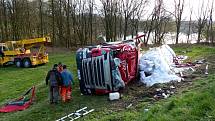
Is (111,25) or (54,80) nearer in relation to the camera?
(54,80)

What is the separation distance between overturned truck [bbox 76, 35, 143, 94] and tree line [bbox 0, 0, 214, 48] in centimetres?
3235

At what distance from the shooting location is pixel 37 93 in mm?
14664

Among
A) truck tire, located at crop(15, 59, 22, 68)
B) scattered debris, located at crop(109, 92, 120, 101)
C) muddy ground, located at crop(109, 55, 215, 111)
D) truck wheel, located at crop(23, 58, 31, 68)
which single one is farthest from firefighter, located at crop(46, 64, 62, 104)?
truck tire, located at crop(15, 59, 22, 68)

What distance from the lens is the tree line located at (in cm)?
4591

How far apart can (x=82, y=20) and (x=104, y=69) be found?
120 feet

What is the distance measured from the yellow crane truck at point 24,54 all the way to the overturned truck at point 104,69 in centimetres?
1442

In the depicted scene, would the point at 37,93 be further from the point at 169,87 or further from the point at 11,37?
the point at 11,37

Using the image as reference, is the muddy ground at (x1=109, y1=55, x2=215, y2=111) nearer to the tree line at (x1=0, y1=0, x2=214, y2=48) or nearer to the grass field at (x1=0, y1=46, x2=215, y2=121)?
the grass field at (x1=0, y1=46, x2=215, y2=121)

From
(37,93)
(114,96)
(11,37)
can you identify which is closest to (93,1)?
(11,37)

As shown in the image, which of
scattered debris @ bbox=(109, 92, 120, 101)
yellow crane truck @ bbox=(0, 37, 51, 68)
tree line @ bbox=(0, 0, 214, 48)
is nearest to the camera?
scattered debris @ bbox=(109, 92, 120, 101)

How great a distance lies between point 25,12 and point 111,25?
11434 mm

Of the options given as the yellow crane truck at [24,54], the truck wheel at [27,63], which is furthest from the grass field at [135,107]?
the yellow crane truck at [24,54]

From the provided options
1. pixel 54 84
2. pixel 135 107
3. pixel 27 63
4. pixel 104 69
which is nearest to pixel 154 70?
pixel 104 69

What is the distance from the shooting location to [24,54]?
27.5 metres
